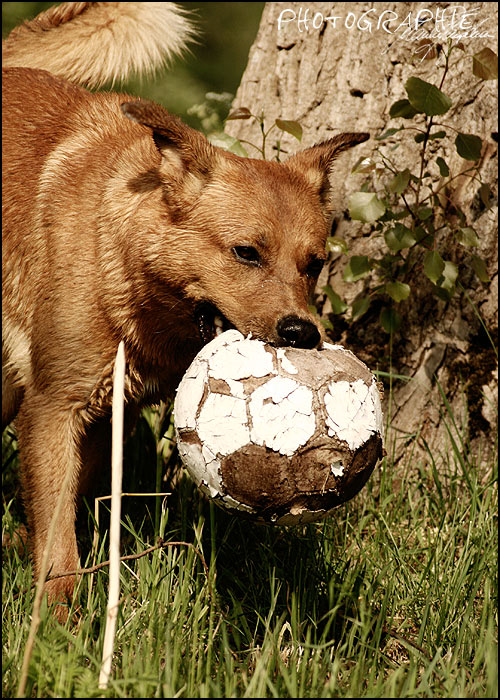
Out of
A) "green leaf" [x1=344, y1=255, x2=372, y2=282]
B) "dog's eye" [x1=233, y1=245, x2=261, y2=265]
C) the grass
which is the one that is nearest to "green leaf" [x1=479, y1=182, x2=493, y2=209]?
"green leaf" [x1=344, y1=255, x2=372, y2=282]

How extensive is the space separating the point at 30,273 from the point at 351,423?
1448 mm

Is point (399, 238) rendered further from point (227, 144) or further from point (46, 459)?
point (46, 459)

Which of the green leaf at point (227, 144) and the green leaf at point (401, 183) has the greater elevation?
the green leaf at point (227, 144)

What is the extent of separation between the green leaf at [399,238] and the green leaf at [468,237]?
205mm

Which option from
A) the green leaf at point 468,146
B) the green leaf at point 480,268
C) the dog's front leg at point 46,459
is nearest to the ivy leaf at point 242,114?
the green leaf at point 468,146

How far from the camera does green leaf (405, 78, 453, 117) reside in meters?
3.22

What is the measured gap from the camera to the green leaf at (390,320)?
369 cm

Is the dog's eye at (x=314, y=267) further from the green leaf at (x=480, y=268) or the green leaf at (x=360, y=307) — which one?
the green leaf at (x=480, y=268)

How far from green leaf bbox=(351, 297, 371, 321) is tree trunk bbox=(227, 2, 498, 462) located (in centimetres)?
13

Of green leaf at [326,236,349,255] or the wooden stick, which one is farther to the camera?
green leaf at [326,236,349,255]

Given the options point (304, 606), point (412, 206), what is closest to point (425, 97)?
point (412, 206)

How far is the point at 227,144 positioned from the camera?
11.5 feet

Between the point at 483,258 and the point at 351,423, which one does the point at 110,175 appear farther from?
the point at 483,258

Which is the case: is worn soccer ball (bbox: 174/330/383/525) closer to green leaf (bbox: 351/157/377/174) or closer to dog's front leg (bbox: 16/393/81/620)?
dog's front leg (bbox: 16/393/81/620)
